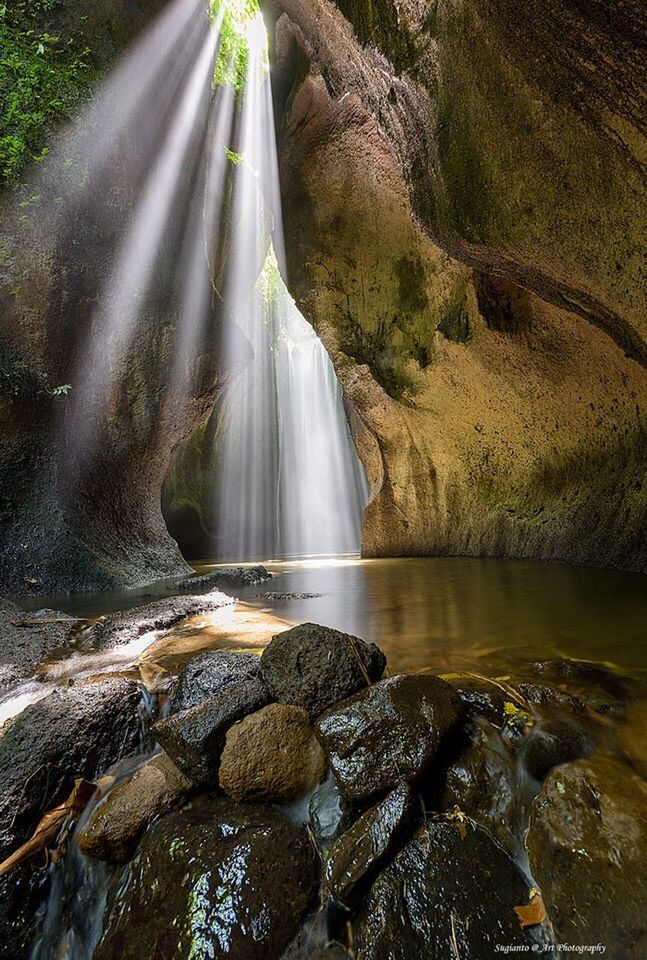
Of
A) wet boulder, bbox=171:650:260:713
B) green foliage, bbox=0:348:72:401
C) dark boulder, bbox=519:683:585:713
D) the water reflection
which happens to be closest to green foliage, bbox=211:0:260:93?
green foliage, bbox=0:348:72:401

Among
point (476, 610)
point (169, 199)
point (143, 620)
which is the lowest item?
point (476, 610)

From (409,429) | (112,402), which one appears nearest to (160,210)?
(112,402)

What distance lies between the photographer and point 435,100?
13.1ft

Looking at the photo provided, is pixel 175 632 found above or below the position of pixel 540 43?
below

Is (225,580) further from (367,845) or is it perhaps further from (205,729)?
(367,845)

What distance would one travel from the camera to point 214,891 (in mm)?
1456

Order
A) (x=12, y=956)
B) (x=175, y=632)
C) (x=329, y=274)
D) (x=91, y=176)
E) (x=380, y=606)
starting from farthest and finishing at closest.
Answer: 1. (x=329, y=274)
2. (x=91, y=176)
3. (x=380, y=606)
4. (x=175, y=632)
5. (x=12, y=956)

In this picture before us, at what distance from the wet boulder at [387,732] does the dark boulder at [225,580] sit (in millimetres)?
4343

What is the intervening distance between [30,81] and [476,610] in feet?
29.5

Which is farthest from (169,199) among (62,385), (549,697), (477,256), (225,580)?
(549,697)

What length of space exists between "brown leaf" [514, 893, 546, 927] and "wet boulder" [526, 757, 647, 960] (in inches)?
0.9

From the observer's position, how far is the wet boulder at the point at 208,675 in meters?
2.28

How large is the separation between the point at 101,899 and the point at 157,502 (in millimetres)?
7768

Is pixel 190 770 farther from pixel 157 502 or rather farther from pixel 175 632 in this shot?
pixel 157 502
